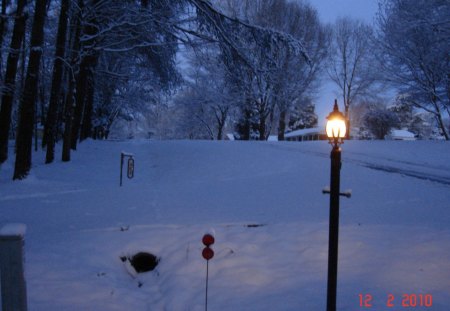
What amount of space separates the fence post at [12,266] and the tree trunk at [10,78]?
8547 millimetres

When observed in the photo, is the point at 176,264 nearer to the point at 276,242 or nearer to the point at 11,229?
the point at 276,242

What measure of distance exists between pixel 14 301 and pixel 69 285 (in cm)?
216

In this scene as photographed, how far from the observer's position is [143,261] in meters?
5.93

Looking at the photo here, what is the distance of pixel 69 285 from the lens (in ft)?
15.9

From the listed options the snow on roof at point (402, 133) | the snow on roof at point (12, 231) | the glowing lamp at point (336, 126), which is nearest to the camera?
the snow on roof at point (12, 231)

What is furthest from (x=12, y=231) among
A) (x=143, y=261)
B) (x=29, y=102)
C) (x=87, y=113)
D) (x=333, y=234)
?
(x=87, y=113)

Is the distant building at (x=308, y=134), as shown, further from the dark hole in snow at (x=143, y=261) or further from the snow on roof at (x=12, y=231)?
the snow on roof at (x=12, y=231)

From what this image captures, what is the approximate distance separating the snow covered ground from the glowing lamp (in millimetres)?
2013

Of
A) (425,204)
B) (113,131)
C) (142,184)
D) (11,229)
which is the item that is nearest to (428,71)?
(425,204)

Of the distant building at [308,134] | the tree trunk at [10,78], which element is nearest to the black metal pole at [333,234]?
the tree trunk at [10,78]

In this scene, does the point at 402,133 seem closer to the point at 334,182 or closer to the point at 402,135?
the point at 402,135

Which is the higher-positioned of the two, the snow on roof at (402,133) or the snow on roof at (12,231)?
the snow on roof at (402,133)

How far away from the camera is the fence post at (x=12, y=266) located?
2756mm
